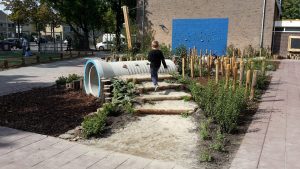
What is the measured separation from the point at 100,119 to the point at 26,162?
6.57ft

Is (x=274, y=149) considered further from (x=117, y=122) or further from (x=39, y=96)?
(x=39, y=96)

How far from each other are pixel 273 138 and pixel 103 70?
5.08 metres

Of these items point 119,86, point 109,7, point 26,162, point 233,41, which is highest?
point 109,7

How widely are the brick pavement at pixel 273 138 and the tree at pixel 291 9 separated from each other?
45162 mm

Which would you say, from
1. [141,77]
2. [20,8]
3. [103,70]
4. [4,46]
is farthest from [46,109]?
[20,8]

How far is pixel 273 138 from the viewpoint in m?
6.43

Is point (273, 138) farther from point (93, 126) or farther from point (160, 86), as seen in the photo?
point (160, 86)

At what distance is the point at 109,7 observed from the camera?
3988 centimetres

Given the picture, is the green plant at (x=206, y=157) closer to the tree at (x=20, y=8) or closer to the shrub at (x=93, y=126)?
the shrub at (x=93, y=126)

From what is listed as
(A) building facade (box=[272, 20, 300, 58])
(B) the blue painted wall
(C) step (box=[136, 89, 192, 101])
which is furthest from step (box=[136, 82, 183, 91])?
(A) building facade (box=[272, 20, 300, 58])

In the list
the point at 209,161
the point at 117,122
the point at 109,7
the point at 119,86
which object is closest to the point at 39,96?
the point at 119,86

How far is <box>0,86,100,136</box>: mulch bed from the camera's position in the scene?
289 inches

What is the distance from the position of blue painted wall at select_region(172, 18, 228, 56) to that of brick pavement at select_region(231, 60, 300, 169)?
18287 mm

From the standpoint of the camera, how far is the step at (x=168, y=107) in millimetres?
8047
